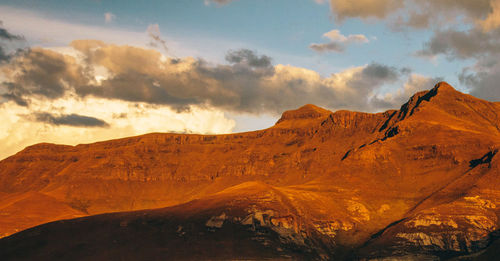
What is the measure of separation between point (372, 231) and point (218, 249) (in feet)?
189

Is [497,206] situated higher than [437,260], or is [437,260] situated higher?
[497,206]

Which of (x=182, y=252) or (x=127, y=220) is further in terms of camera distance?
(x=127, y=220)

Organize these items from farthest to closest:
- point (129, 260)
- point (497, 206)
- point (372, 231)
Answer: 1. point (372, 231)
2. point (497, 206)
3. point (129, 260)

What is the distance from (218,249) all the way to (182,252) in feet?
37.2

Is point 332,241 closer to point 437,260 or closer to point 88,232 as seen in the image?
point 437,260

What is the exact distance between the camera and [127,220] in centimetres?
19250

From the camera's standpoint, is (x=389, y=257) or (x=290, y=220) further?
(x=290, y=220)

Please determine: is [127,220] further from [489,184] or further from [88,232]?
[489,184]

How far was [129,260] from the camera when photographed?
16625cm

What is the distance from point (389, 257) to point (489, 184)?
1984 inches

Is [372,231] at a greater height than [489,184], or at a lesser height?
lesser

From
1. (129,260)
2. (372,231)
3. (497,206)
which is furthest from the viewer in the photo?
(372,231)

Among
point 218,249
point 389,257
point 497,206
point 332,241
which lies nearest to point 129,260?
point 218,249

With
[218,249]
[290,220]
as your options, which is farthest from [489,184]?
[218,249]
